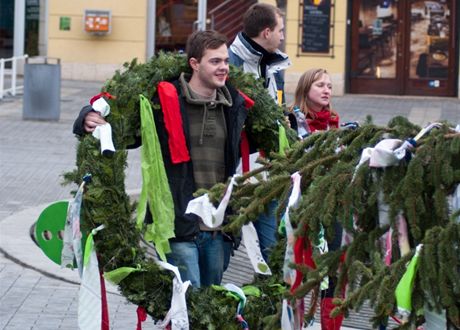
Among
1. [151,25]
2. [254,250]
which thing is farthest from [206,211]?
[151,25]

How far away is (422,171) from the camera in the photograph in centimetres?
423

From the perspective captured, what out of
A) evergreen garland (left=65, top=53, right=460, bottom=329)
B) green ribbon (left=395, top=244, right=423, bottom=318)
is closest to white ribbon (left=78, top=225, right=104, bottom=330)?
evergreen garland (left=65, top=53, right=460, bottom=329)

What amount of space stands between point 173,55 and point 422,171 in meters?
2.54

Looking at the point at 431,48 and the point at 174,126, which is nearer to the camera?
the point at 174,126

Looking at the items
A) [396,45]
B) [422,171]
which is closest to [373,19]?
[396,45]

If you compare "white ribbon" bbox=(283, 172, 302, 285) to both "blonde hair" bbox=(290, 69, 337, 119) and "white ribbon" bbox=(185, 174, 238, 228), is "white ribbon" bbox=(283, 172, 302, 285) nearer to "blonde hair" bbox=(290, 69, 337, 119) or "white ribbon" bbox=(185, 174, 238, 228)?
"white ribbon" bbox=(185, 174, 238, 228)

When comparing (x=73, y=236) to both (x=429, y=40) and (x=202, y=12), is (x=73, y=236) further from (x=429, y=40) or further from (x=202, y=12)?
(x=429, y=40)

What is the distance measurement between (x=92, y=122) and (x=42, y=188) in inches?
266

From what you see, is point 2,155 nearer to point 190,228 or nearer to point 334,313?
point 190,228

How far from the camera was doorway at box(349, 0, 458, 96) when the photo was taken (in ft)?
78.8

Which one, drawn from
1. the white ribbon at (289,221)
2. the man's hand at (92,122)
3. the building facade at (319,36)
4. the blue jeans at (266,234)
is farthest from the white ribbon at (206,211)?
the building facade at (319,36)

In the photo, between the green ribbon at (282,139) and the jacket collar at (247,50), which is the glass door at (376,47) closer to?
the jacket collar at (247,50)

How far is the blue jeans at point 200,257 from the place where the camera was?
243 inches

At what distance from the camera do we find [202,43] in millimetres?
6270
